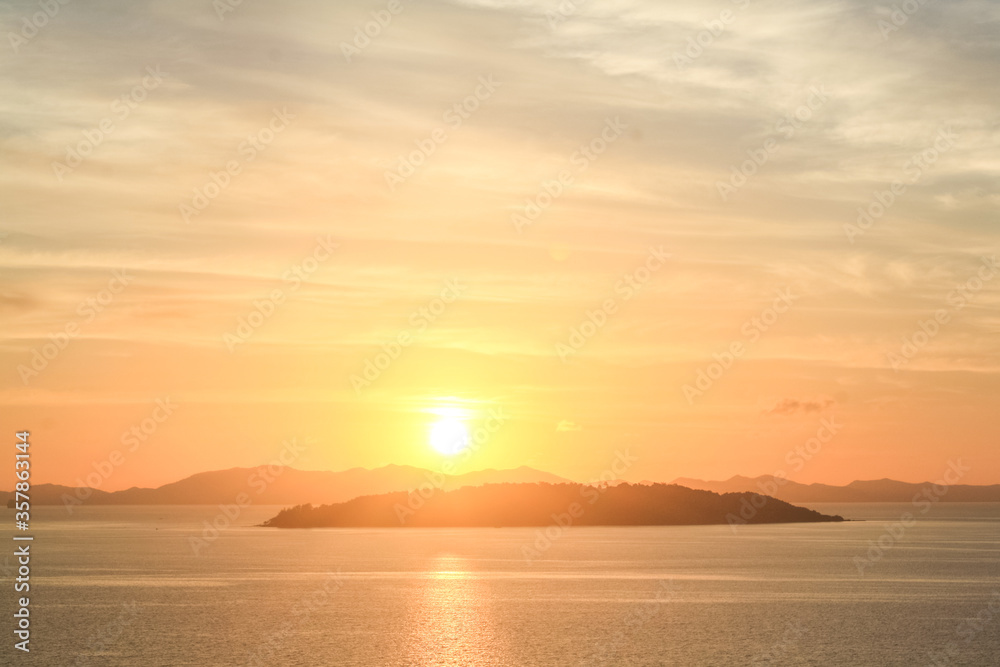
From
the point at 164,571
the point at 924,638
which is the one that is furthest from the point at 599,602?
the point at 164,571

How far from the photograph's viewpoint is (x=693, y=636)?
8000 centimetres

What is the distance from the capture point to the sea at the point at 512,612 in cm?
7219

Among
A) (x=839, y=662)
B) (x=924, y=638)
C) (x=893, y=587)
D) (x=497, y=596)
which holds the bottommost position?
(x=893, y=587)

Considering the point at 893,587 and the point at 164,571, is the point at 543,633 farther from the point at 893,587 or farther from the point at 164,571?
the point at 164,571

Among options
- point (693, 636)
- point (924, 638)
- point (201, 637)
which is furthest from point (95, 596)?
point (924, 638)

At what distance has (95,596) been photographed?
10975 centimetres

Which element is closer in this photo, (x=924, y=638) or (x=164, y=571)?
(x=924, y=638)

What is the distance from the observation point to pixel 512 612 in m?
95.6

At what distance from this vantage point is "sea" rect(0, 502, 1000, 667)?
2842 inches

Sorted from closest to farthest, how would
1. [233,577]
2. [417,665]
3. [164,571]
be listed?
[417,665] < [233,577] < [164,571]

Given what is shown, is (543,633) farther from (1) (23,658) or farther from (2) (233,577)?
(2) (233,577)

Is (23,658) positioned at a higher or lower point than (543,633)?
higher

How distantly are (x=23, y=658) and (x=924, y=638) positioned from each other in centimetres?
6665

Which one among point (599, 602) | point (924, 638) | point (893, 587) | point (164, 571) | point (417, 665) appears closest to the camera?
point (417, 665)
